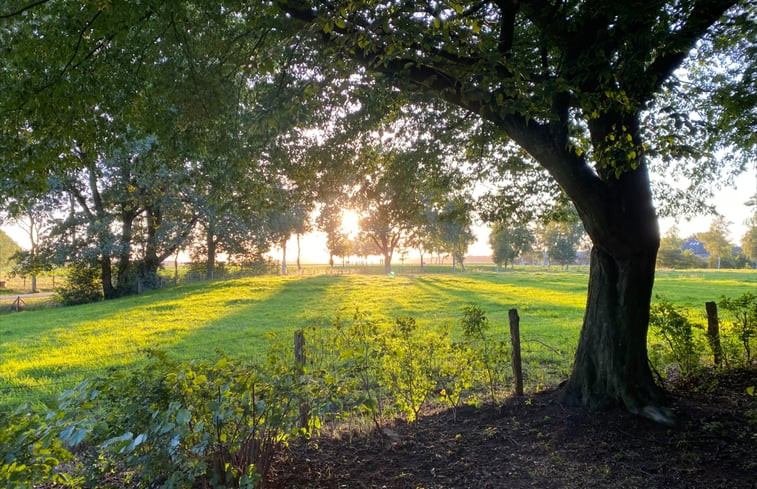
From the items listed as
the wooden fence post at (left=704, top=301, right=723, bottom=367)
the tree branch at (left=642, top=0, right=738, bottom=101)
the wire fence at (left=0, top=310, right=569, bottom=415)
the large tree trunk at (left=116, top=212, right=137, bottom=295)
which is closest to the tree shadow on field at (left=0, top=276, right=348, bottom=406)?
the wire fence at (left=0, top=310, right=569, bottom=415)

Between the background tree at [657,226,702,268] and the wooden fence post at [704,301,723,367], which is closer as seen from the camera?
the wooden fence post at [704,301,723,367]

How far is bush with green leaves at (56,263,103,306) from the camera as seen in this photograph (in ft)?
80.0

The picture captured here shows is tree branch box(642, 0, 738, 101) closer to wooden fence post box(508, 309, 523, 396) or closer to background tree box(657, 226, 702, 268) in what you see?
wooden fence post box(508, 309, 523, 396)

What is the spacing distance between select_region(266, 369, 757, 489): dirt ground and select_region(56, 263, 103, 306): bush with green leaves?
86.8 feet

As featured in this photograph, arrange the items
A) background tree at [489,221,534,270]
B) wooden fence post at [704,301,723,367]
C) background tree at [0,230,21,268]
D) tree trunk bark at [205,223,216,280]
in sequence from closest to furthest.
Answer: wooden fence post at [704,301,723,367] → tree trunk bark at [205,223,216,280] → background tree at [489,221,534,270] → background tree at [0,230,21,268]

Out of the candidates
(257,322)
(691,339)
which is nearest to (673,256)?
(257,322)

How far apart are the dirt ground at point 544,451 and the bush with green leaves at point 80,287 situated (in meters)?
26.5

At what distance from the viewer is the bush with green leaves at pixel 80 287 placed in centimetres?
2438

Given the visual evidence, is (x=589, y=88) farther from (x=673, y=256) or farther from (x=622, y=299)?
(x=673, y=256)

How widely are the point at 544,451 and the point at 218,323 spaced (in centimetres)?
1231

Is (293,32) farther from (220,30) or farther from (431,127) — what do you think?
(431,127)

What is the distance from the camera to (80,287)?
24672 millimetres

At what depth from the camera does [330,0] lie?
3.72m

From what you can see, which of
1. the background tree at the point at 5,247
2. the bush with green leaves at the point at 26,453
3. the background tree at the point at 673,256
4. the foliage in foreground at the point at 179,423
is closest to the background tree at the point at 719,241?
the background tree at the point at 673,256
